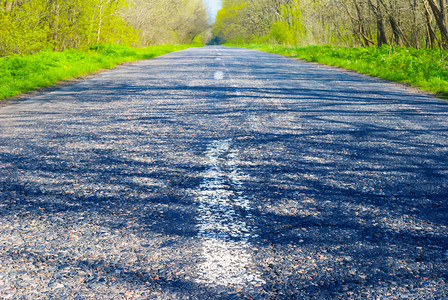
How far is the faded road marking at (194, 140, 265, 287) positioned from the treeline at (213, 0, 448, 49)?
41.3 feet

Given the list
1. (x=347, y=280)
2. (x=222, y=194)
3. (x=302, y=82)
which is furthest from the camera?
(x=302, y=82)

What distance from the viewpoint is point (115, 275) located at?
200 centimetres

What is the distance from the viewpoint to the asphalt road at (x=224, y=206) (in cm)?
197

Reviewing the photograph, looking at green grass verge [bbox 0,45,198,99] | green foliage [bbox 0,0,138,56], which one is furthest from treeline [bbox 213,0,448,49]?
green foliage [bbox 0,0,138,56]

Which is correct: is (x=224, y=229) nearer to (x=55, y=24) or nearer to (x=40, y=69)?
(x=40, y=69)

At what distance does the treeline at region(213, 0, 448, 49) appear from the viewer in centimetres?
1666

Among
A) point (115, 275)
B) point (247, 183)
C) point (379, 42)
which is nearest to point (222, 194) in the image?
point (247, 183)

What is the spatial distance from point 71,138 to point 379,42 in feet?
64.3

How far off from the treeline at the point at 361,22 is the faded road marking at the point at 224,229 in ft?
41.3

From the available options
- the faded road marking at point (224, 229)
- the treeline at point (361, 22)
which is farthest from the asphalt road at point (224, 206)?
the treeline at point (361, 22)

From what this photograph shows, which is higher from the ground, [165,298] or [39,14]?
[39,14]

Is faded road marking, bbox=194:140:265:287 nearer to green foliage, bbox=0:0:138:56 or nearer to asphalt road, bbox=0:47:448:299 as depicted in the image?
asphalt road, bbox=0:47:448:299

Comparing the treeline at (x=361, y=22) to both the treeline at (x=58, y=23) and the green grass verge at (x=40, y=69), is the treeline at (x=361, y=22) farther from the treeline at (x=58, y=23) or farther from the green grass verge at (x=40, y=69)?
the treeline at (x=58, y=23)

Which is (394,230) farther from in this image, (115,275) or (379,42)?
(379,42)
